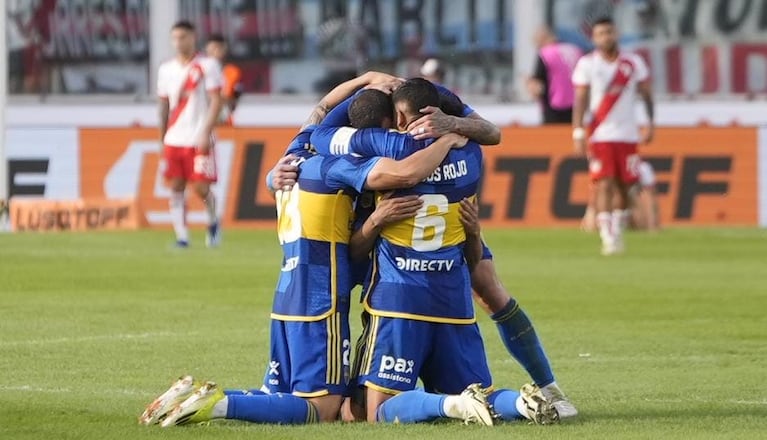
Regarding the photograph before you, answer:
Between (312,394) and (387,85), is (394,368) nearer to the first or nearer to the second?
(312,394)

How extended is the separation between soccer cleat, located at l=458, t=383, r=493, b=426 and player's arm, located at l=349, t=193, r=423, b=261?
890mm

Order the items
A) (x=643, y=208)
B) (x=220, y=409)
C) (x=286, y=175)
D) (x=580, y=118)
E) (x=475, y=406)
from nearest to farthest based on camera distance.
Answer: (x=475, y=406), (x=220, y=409), (x=286, y=175), (x=580, y=118), (x=643, y=208)

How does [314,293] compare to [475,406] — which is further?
[314,293]

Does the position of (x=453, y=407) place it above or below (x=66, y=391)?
above

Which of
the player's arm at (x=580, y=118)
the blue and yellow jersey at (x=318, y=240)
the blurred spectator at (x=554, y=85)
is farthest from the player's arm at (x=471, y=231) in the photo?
the blurred spectator at (x=554, y=85)

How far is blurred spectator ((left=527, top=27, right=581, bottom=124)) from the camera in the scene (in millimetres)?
26609

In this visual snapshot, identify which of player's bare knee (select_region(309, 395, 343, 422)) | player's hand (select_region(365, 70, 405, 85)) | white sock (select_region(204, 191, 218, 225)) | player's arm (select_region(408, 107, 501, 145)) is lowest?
white sock (select_region(204, 191, 218, 225))

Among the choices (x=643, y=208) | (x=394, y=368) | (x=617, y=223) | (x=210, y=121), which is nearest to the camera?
(x=394, y=368)

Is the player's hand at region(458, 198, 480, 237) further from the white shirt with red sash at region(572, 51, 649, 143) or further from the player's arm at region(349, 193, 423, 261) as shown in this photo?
the white shirt with red sash at region(572, 51, 649, 143)

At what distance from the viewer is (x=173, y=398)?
29.4ft

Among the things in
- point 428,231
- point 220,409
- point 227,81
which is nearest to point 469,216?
point 428,231

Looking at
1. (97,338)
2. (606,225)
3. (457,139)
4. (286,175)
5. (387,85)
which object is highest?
(387,85)

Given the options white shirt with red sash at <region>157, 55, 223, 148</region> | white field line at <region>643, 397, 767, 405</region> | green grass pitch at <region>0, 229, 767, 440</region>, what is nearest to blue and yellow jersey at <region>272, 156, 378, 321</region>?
green grass pitch at <region>0, 229, 767, 440</region>

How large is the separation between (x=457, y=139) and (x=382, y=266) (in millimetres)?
678
